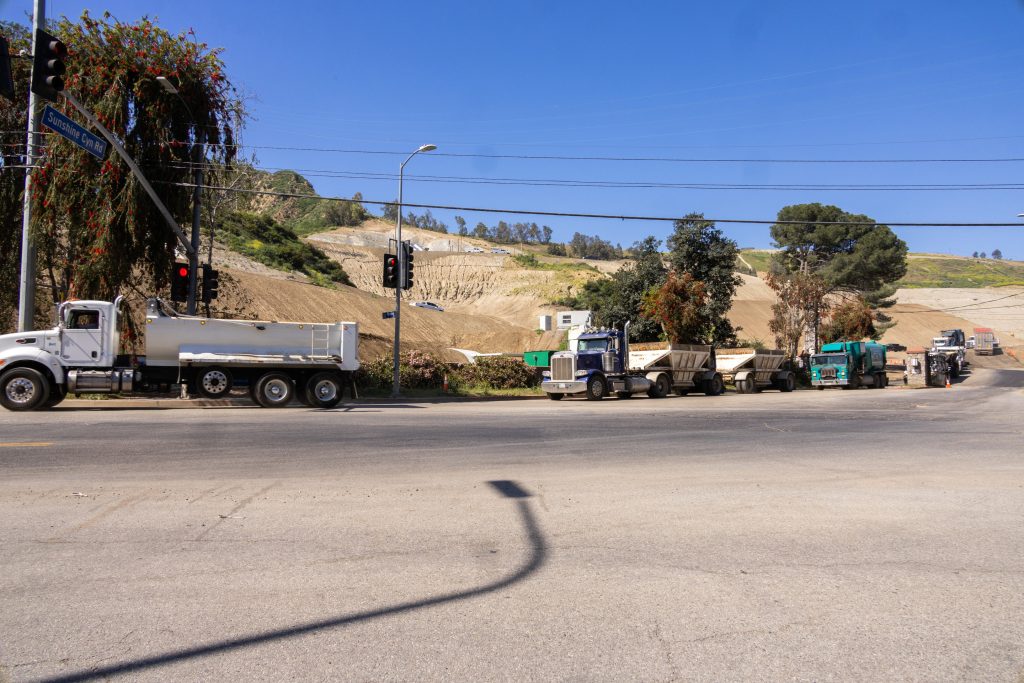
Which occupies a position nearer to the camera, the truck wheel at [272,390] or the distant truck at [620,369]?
the truck wheel at [272,390]

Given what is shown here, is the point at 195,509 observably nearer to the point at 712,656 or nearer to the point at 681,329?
the point at 712,656

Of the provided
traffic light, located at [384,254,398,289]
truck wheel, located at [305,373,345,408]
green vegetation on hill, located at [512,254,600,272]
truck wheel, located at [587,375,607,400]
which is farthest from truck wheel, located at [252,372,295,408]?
green vegetation on hill, located at [512,254,600,272]

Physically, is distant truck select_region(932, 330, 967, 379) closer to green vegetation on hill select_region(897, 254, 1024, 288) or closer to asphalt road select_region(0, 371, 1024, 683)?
asphalt road select_region(0, 371, 1024, 683)

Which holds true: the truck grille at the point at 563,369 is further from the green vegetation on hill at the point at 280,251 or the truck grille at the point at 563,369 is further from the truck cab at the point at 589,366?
the green vegetation on hill at the point at 280,251

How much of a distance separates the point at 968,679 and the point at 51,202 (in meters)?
25.0

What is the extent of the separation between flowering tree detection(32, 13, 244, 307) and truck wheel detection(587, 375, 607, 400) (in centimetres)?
→ 1582

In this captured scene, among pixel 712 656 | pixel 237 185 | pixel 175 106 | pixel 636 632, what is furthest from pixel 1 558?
pixel 237 185

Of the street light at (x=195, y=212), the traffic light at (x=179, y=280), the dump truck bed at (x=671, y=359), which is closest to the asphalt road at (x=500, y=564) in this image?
the traffic light at (x=179, y=280)

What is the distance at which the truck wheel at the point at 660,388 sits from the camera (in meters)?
33.2

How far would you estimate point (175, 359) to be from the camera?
814 inches

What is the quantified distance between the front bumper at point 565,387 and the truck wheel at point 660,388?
4.92 metres

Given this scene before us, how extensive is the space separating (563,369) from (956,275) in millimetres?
182470

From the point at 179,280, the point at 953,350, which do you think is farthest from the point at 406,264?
the point at 953,350

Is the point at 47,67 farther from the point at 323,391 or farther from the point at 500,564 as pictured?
the point at 500,564
